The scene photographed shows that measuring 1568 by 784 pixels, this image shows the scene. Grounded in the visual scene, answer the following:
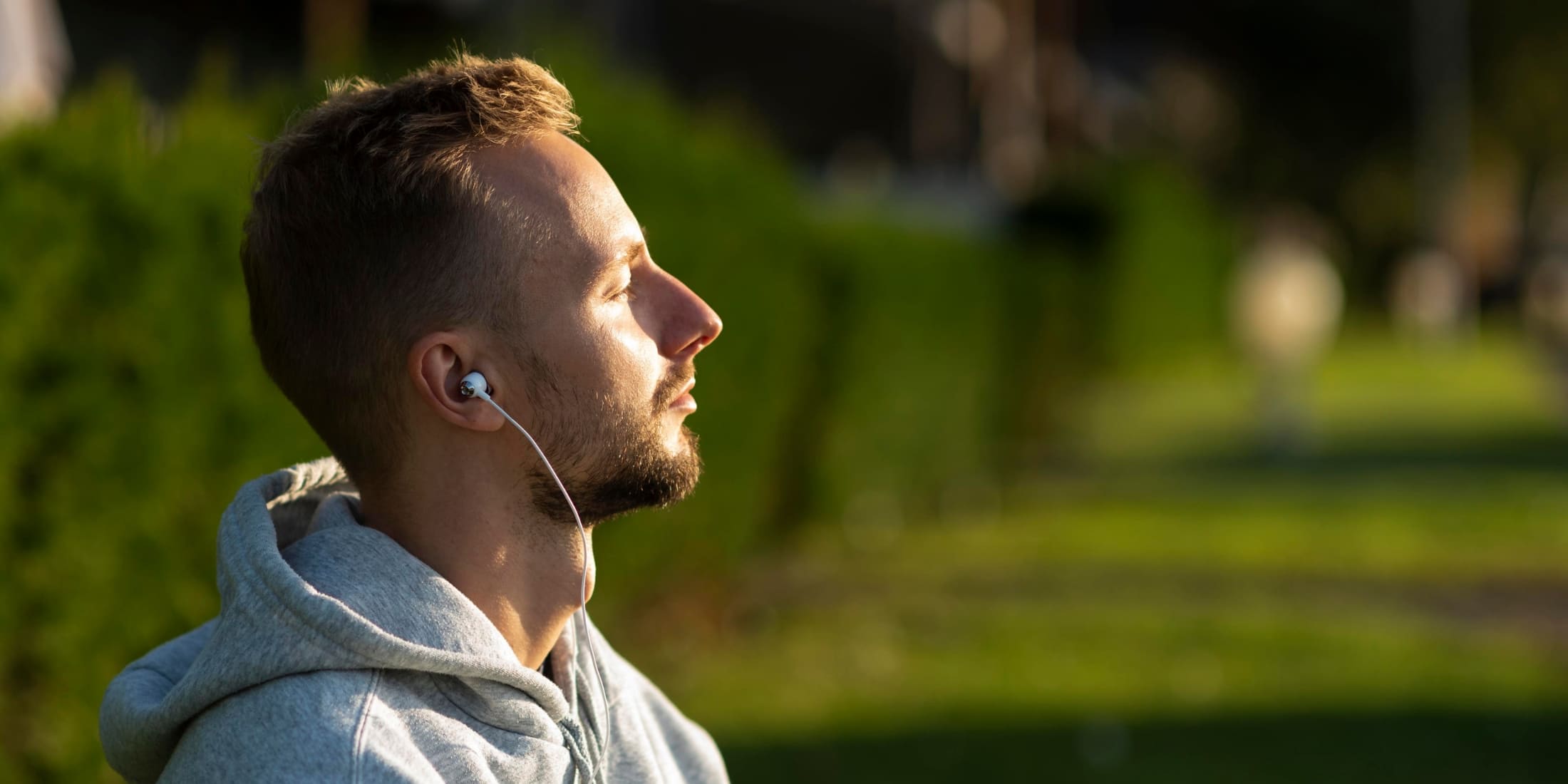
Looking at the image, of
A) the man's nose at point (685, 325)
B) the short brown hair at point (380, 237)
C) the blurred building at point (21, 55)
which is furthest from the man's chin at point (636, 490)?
the blurred building at point (21, 55)

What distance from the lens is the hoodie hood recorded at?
1.73 meters

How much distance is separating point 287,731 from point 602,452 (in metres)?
0.51

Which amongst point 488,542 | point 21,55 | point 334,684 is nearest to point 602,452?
point 488,542

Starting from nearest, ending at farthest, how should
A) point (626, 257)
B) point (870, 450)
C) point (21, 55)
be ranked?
point (626, 257) → point (21, 55) → point (870, 450)

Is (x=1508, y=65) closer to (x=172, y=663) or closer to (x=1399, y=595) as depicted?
(x=1399, y=595)

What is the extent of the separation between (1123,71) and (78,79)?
1496 inches

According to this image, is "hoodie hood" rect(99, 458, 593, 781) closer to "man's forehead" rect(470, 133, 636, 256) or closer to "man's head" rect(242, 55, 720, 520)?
"man's head" rect(242, 55, 720, 520)

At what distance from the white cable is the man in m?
0.01

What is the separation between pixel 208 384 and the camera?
3.90 metres

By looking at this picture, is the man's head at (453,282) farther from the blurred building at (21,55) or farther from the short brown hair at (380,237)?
the blurred building at (21,55)

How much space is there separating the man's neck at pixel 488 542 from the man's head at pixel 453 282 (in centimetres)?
4

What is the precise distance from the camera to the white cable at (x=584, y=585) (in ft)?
6.24

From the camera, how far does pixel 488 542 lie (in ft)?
6.44

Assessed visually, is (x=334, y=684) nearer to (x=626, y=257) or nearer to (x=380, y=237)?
(x=380, y=237)
